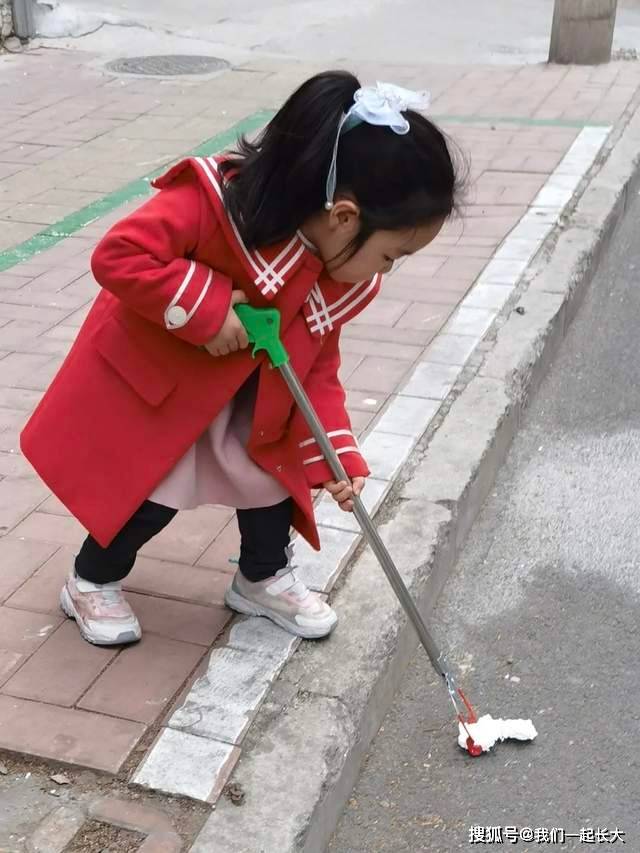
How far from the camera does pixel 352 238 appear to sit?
2.25 metres

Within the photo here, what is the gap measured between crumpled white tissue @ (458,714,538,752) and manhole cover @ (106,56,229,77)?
7.01 metres

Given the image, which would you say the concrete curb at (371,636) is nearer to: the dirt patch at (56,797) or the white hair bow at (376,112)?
the dirt patch at (56,797)

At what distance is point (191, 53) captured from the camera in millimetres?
9453

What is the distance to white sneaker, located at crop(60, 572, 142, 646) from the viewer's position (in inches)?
104

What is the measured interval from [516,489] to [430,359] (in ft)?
2.12

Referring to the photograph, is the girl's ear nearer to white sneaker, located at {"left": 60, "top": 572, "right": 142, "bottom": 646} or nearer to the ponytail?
the ponytail

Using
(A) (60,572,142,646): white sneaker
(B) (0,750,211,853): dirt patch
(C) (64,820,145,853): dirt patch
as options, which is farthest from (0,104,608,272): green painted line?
(C) (64,820,145,853): dirt patch

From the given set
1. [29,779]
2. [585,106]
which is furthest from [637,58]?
[29,779]

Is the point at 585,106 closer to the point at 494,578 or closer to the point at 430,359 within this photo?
the point at 430,359

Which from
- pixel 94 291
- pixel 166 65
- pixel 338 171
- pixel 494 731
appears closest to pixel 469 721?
pixel 494 731

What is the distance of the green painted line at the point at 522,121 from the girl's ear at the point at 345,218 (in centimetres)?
524

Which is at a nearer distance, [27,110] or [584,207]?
[584,207]

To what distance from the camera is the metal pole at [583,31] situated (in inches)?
339

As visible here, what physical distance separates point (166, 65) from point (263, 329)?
7.25 m
